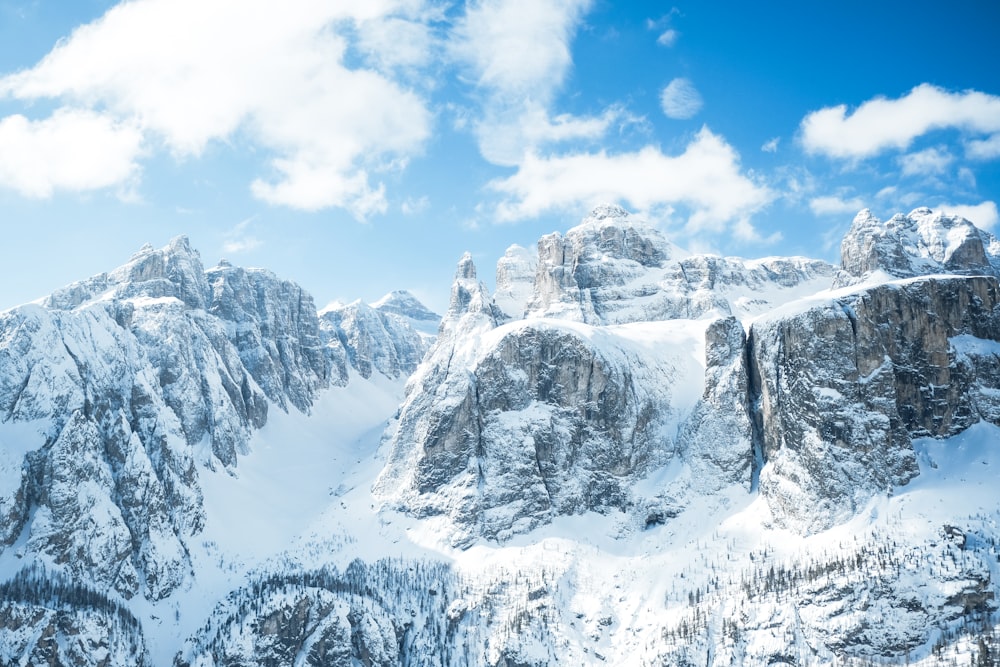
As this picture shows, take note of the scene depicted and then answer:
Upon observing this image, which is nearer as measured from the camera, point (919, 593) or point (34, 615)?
point (919, 593)

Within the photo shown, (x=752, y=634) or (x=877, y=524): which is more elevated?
(x=877, y=524)

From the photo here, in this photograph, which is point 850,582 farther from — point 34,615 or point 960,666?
point 34,615

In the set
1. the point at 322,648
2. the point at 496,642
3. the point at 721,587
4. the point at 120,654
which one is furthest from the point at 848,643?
the point at 120,654

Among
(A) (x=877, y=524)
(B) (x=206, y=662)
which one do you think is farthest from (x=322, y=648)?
(A) (x=877, y=524)

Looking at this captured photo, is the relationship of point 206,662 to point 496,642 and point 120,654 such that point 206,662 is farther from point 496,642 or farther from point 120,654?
point 496,642

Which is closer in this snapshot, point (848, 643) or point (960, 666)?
point (960, 666)

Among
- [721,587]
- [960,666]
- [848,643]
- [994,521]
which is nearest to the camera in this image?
[960,666]

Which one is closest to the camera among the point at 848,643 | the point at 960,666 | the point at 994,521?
the point at 960,666

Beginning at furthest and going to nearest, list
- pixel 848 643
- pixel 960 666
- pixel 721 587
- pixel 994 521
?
1. pixel 721 587
2. pixel 994 521
3. pixel 848 643
4. pixel 960 666

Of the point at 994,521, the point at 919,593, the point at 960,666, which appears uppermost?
the point at 994,521
